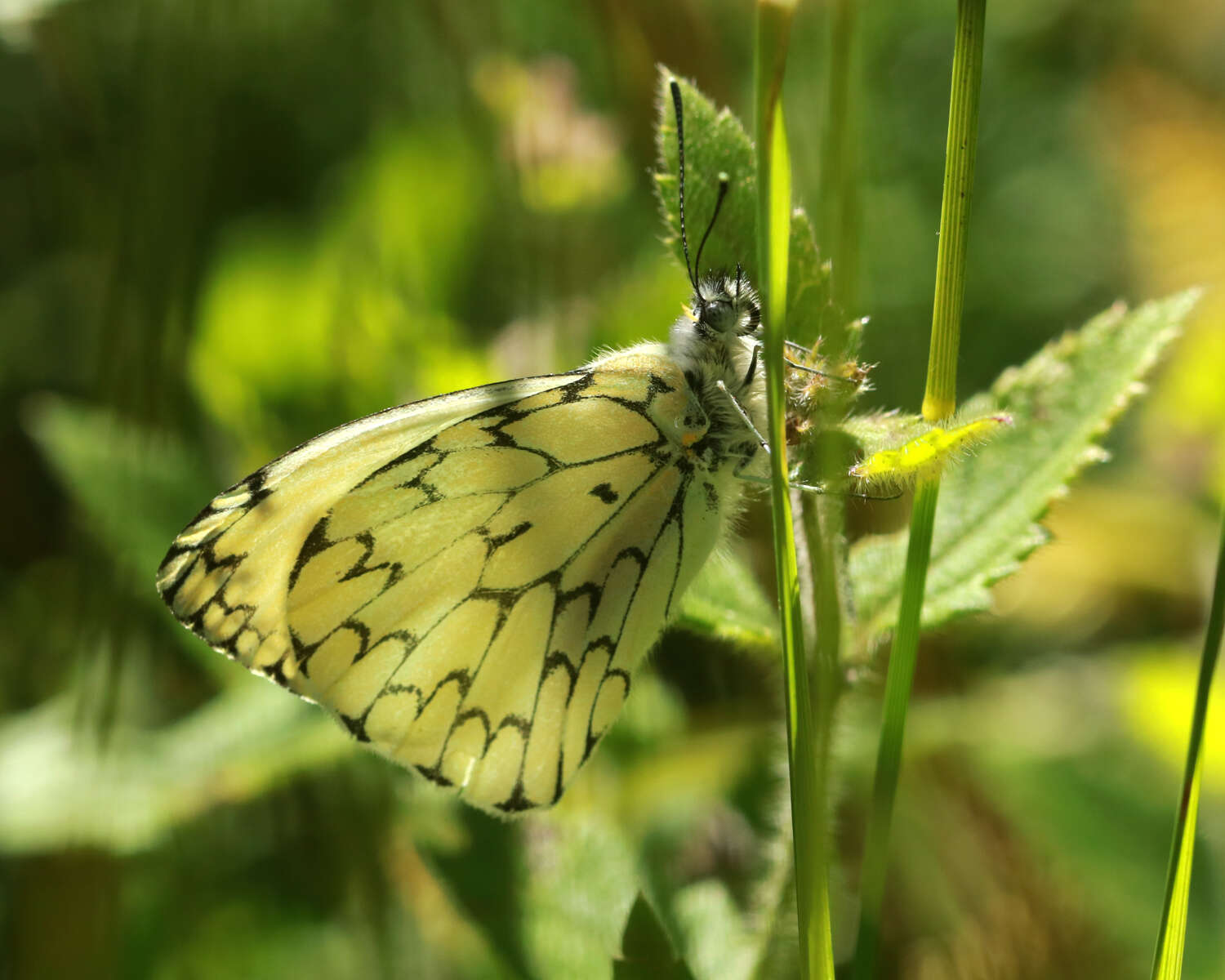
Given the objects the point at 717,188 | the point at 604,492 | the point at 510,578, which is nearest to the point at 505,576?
the point at 510,578

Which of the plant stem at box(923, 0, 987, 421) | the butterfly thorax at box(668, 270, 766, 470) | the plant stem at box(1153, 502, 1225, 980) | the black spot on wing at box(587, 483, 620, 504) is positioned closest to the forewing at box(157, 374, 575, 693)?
the black spot on wing at box(587, 483, 620, 504)

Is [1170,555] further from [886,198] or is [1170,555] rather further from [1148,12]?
[1148,12]

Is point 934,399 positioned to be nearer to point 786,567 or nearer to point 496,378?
point 786,567

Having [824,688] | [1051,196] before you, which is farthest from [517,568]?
[1051,196]

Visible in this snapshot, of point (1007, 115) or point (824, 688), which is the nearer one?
point (824, 688)

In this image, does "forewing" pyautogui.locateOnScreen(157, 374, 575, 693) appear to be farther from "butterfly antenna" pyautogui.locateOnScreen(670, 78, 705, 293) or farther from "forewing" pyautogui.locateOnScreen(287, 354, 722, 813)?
"butterfly antenna" pyautogui.locateOnScreen(670, 78, 705, 293)

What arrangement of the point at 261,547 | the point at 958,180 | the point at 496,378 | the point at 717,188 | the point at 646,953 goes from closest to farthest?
the point at 958,180 < the point at 646,953 < the point at 717,188 < the point at 261,547 < the point at 496,378
